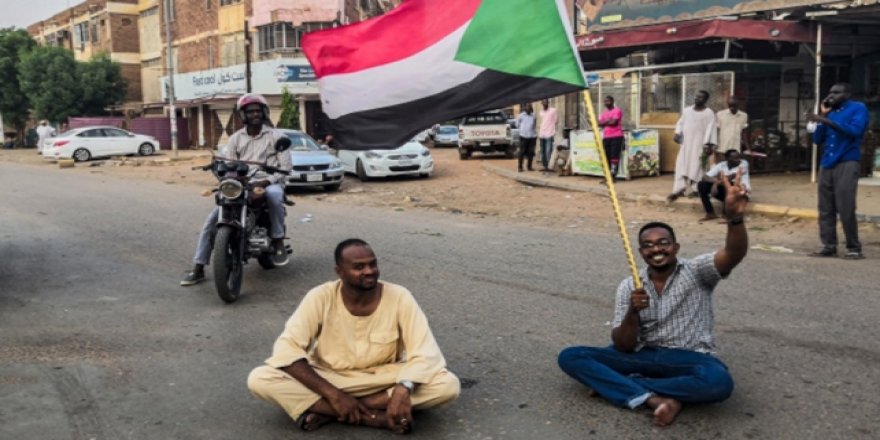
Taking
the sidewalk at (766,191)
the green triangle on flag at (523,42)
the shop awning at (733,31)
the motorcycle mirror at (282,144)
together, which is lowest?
the sidewalk at (766,191)

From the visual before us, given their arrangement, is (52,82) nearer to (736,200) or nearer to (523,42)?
(523,42)

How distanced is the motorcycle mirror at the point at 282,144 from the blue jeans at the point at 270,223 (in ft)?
1.25

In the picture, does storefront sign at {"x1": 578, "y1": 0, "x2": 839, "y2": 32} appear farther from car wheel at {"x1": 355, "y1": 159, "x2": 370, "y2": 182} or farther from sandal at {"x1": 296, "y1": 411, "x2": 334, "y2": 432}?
sandal at {"x1": 296, "y1": 411, "x2": 334, "y2": 432}

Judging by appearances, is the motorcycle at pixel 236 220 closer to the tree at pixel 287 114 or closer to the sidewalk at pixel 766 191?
the sidewalk at pixel 766 191

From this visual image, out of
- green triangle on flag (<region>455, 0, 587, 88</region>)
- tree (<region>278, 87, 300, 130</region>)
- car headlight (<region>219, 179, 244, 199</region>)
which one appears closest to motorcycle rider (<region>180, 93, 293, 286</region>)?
car headlight (<region>219, 179, 244, 199</region>)

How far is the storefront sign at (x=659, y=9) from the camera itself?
607 inches

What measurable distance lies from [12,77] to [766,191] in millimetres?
51406

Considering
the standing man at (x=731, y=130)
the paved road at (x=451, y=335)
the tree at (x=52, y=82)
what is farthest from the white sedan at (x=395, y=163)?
the tree at (x=52, y=82)

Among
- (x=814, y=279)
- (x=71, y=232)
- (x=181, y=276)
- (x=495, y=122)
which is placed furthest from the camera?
(x=495, y=122)

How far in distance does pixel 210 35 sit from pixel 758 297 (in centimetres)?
4040

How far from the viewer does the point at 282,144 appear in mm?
7219

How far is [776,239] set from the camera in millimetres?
9898

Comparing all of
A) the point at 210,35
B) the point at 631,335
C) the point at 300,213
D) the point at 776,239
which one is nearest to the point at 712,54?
the point at 776,239

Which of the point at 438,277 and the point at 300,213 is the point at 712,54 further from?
the point at 438,277
